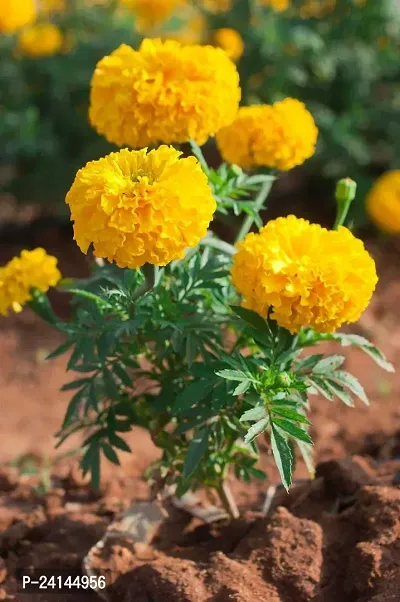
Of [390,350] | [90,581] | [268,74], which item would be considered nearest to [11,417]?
[90,581]

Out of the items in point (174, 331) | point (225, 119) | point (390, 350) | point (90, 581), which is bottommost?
point (90, 581)

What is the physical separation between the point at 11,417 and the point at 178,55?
7.28 feet

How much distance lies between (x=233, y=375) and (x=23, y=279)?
0.74 meters

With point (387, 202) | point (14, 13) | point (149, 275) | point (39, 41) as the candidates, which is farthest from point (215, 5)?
point (149, 275)

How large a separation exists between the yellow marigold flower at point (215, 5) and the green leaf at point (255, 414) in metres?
3.80

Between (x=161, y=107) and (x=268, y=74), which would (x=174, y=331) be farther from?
(x=268, y=74)

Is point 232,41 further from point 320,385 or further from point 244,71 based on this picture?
point 320,385

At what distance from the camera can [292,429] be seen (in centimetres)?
182

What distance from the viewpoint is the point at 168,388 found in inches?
86.7

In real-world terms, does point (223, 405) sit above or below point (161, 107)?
below

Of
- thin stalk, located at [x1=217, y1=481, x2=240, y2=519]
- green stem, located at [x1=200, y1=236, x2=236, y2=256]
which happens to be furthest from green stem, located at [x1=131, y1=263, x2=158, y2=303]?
thin stalk, located at [x1=217, y1=481, x2=240, y2=519]

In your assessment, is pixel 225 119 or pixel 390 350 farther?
pixel 390 350

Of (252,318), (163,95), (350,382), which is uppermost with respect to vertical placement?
(163,95)

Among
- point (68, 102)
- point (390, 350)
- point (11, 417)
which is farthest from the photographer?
point (68, 102)
